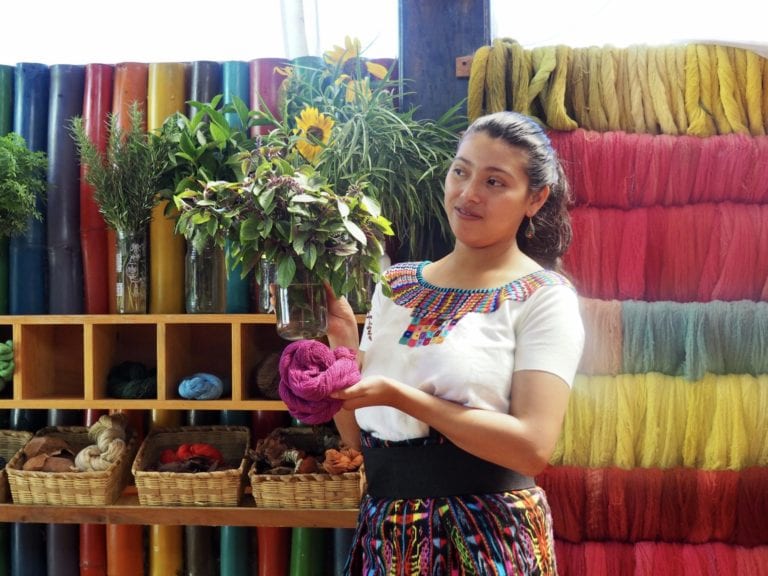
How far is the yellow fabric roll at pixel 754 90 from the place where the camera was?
180 cm

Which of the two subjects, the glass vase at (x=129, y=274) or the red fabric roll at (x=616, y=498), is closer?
the red fabric roll at (x=616, y=498)

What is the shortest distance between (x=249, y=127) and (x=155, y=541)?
1153mm

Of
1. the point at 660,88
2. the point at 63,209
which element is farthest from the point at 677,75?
the point at 63,209

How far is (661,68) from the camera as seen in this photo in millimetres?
1841

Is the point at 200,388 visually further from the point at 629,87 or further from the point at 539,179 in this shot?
the point at 629,87

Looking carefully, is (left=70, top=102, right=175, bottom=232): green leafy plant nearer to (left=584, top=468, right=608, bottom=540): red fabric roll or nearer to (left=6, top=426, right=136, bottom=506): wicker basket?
(left=6, top=426, right=136, bottom=506): wicker basket

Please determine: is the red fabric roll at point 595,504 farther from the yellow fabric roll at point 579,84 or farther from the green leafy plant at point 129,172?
the green leafy plant at point 129,172

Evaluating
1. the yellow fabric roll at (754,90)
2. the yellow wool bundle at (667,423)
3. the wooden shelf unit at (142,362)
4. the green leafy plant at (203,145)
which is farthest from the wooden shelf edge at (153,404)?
the yellow fabric roll at (754,90)

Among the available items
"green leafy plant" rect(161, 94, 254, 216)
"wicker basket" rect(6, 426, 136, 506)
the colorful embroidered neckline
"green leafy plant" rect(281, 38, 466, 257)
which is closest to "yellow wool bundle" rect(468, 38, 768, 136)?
"green leafy plant" rect(281, 38, 466, 257)

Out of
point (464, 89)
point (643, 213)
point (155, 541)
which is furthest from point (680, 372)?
point (155, 541)

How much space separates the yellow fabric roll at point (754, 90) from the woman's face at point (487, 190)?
890 mm

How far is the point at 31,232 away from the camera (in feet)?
7.20

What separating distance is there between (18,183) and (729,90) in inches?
68.4

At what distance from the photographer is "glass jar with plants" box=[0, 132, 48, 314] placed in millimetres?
2033
